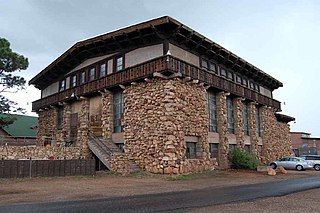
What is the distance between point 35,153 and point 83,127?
4.93m

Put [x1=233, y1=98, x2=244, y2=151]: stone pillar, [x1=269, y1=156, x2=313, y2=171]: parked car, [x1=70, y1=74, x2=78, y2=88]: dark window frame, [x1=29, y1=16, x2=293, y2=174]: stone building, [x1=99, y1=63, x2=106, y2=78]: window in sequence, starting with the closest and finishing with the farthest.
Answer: [x1=29, y1=16, x2=293, y2=174]: stone building, [x1=99, y1=63, x2=106, y2=78]: window, [x1=233, y1=98, x2=244, y2=151]: stone pillar, [x1=70, y1=74, x2=78, y2=88]: dark window frame, [x1=269, y1=156, x2=313, y2=171]: parked car

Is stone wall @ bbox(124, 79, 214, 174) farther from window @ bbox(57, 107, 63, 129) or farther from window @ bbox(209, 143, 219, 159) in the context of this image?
window @ bbox(57, 107, 63, 129)

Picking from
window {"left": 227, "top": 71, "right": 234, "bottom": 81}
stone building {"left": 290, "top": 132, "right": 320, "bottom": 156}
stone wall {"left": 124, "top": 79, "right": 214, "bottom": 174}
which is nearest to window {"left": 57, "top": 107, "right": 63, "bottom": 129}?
stone wall {"left": 124, "top": 79, "right": 214, "bottom": 174}

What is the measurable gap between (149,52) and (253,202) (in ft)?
46.3

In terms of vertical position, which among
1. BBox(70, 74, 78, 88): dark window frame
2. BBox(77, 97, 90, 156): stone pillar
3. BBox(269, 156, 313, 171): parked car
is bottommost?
BBox(269, 156, 313, 171): parked car

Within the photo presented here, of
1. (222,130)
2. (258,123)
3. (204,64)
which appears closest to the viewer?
(204,64)

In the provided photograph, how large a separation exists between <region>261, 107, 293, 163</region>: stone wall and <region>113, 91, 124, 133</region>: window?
15.8m

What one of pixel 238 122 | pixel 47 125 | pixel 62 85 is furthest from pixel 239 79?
pixel 47 125

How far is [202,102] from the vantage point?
73.1 ft

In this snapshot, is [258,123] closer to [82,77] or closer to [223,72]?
[223,72]

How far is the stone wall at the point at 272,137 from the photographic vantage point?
3166 centimetres

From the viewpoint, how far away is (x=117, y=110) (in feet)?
77.8

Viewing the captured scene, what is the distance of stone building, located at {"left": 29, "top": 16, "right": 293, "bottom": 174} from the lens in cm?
1972

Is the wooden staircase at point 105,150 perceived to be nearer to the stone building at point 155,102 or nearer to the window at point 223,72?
the stone building at point 155,102
